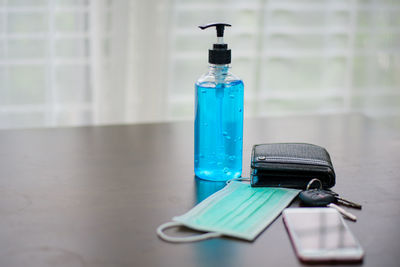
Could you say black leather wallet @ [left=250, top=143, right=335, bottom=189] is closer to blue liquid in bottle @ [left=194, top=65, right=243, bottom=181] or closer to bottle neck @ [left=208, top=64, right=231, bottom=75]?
blue liquid in bottle @ [left=194, top=65, right=243, bottom=181]

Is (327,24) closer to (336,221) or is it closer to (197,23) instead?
(197,23)

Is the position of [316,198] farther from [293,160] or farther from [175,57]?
[175,57]

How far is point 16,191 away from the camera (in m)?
1.02

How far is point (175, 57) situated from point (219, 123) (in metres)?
1.38

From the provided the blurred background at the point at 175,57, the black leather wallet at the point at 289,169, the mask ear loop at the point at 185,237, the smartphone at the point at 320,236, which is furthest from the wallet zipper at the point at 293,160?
the blurred background at the point at 175,57

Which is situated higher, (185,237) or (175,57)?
(175,57)

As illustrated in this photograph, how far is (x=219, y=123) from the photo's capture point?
1.05 meters

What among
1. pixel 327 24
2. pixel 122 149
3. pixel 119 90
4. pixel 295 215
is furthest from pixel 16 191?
pixel 327 24

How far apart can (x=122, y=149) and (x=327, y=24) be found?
1508 mm

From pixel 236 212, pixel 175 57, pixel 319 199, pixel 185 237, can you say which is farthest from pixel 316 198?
pixel 175 57

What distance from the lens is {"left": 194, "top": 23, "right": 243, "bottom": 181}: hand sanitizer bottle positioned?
1.04 m

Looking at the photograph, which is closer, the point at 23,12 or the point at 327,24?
the point at 23,12

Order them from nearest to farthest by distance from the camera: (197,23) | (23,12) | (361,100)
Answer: (23,12) < (197,23) < (361,100)

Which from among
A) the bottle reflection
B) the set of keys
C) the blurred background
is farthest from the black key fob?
the blurred background
